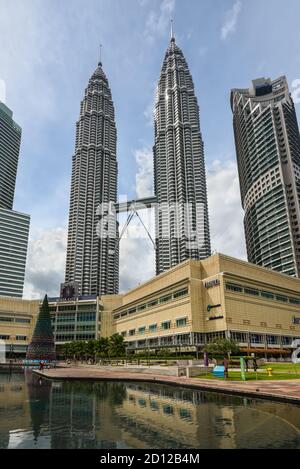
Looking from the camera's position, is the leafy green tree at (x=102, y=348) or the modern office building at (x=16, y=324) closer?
the leafy green tree at (x=102, y=348)

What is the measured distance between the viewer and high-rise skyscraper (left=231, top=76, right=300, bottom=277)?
146125mm

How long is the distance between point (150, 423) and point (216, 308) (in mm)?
59109

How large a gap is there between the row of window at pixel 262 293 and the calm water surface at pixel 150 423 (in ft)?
174

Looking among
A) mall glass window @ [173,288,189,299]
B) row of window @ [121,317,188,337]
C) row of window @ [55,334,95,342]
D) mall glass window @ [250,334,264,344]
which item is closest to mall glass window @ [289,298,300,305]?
mall glass window @ [250,334,264,344]

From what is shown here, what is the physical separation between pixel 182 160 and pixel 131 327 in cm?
11673

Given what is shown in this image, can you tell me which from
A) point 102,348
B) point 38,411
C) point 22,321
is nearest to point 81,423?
point 38,411

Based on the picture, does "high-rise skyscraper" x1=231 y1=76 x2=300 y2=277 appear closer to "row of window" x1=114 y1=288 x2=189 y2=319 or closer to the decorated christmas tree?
"row of window" x1=114 y1=288 x2=189 y2=319

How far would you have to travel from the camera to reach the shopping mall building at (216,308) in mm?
71312

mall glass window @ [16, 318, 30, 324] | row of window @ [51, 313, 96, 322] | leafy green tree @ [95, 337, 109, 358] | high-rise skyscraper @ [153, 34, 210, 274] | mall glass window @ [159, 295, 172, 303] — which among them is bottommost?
leafy green tree @ [95, 337, 109, 358]

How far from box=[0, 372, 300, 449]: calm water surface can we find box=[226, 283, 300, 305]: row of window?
174 feet

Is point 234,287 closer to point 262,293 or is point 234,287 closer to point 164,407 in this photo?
point 262,293

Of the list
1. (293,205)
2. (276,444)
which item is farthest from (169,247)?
(276,444)

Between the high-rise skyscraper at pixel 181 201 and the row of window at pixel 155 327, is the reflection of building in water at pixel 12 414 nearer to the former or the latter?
the row of window at pixel 155 327

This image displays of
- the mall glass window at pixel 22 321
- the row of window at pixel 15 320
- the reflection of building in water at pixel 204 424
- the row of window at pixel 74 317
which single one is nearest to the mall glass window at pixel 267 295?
the reflection of building in water at pixel 204 424
